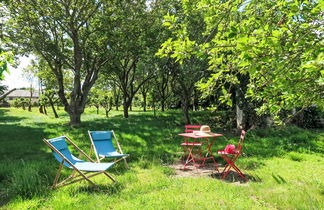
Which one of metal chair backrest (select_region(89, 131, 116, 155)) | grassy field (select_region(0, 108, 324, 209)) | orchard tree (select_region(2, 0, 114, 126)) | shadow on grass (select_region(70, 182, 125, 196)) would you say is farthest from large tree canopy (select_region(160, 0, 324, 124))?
orchard tree (select_region(2, 0, 114, 126))

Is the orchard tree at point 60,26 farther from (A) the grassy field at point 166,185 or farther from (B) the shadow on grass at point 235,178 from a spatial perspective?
(B) the shadow on grass at point 235,178

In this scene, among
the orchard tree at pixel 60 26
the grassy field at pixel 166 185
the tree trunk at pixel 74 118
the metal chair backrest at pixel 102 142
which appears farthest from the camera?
the tree trunk at pixel 74 118

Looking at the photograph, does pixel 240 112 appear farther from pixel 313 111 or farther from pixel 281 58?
pixel 281 58

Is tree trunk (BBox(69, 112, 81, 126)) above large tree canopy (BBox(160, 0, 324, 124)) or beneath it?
beneath

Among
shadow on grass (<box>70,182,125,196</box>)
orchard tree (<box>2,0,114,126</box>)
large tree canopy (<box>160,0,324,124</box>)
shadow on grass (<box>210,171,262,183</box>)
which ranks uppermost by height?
orchard tree (<box>2,0,114,126</box>)

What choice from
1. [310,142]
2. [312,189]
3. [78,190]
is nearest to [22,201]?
[78,190]

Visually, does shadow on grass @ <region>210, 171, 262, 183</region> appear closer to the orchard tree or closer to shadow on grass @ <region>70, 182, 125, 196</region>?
shadow on grass @ <region>70, 182, 125, 196</region>

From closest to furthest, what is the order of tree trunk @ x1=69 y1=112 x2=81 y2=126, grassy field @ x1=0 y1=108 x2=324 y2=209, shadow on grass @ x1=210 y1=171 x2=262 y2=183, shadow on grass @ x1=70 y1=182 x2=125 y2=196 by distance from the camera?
grassy field @ x1=0 y1=108 x2=324 y2=209
shadow on grass @ x1=70 y1=182 x2=125 y2=196
shadow on grass @ x1=210 y1=171 x2=262 y2=183
tree trunk @ x1=69 y1=112 x2=81 y2=126

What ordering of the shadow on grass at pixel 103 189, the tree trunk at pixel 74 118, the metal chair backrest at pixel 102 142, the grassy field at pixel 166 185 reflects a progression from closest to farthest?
the grassy field at pixel 166 185, the shadow on grass at pixel 103 189, the metal chair backrest at pixel 102 142, the tree trunk at pixel 74 118

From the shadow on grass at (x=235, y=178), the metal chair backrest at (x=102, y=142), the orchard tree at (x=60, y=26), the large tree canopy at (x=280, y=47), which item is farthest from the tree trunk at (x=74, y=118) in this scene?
the large tree canopy at (x=280, y=47)

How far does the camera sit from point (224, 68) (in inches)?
133

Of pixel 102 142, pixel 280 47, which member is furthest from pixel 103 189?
pixel 280 47

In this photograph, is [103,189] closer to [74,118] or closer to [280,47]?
[280,47]

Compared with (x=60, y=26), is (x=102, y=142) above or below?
below
